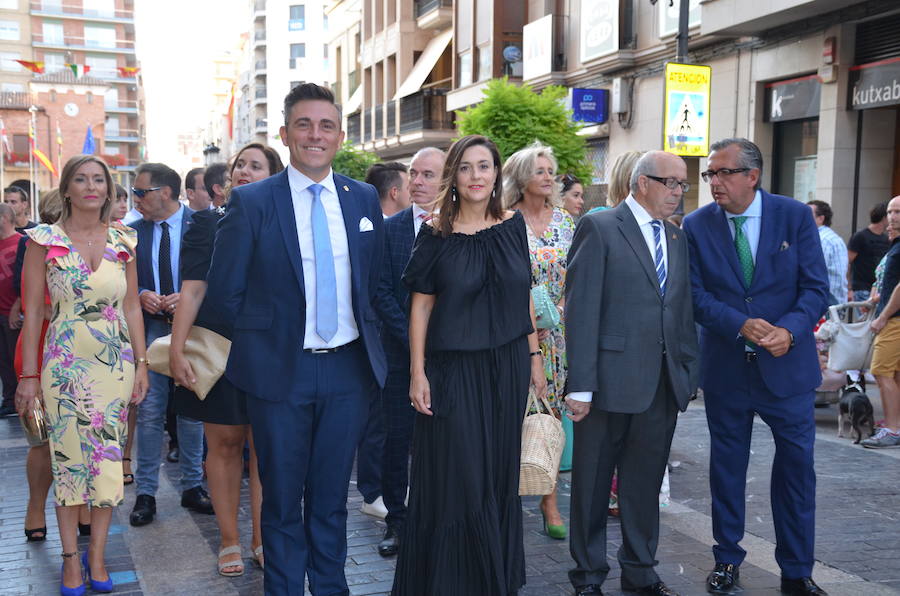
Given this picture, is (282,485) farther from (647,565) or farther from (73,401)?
(647,565)

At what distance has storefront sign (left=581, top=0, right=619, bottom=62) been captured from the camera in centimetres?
2088

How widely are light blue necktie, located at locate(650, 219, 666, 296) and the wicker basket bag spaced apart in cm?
88

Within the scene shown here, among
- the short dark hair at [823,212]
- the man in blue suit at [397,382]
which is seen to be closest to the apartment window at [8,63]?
the short dark hair at [823,212]

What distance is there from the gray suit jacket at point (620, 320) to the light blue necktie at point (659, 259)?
26 mm

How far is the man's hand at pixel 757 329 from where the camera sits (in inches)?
177

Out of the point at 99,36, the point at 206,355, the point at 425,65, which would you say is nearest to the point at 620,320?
the point at 206,355

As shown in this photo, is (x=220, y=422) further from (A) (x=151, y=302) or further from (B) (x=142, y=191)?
(B) (x=142, y=191)

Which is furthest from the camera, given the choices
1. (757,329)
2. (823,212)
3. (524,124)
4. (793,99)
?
(524,124)

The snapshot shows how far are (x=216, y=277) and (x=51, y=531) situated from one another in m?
2.78

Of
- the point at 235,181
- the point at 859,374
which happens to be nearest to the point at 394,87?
the point at 859,374

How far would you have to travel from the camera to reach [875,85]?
531 inches

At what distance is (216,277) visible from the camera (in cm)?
386

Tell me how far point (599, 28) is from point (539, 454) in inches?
741

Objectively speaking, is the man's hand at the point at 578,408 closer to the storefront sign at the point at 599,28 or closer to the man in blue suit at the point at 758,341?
the man in blue suit at the point at 758,341
